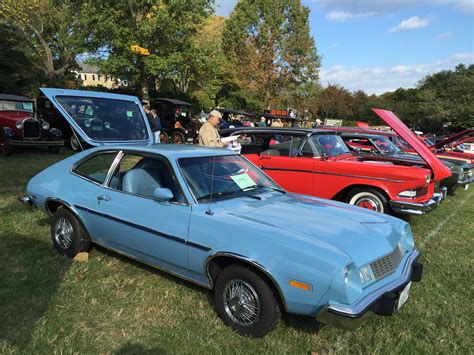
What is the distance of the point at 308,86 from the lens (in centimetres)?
3950

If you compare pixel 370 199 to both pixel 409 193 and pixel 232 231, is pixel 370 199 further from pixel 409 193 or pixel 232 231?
pixel 232 231

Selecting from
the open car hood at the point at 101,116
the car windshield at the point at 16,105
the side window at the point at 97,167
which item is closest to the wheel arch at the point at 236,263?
the side window at the point at 97,167

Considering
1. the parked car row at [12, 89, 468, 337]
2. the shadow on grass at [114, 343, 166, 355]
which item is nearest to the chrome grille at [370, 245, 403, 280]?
the parked car row at [12, 89, 468, 337]

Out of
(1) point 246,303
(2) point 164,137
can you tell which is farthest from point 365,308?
(2) point 164,137

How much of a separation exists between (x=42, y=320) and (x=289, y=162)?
4.53m

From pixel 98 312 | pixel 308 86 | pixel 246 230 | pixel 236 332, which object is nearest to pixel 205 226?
pixel 246 230

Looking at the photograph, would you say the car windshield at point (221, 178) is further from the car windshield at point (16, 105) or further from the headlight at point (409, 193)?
the car windshield at point (16, 105)

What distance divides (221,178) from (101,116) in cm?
331

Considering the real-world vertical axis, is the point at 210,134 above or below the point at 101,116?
below

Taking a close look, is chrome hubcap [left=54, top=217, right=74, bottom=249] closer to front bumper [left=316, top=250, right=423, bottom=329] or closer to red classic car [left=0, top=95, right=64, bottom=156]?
front bumper [left=316, top=250, right=423, bottom=329]

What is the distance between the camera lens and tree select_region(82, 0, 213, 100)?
21844 millimetres

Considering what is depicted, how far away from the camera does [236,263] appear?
9.69 feet

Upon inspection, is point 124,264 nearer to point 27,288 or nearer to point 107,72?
point 27,288

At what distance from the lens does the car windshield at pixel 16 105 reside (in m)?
12.9
